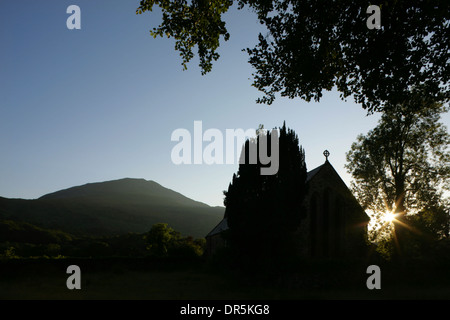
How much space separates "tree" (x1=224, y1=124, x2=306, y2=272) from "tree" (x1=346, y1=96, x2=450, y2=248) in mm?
11920

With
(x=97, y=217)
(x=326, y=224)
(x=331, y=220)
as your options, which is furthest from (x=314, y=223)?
(x=97, y=217)

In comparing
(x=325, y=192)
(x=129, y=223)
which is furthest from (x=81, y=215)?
(x=325, y=192)

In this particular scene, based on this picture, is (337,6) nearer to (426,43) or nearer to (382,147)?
(426,43)

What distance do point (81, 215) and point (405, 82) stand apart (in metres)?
142

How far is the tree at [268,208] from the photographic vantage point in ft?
66.5

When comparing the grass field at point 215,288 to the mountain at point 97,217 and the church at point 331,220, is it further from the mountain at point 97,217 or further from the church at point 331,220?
the mountain at point 97,217

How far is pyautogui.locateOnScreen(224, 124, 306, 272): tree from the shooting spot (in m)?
20.3

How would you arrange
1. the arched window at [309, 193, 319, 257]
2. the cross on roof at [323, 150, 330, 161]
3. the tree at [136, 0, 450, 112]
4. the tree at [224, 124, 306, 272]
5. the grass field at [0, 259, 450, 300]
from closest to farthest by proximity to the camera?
the tree at [136, 0, 450, 112] → the grass field at [0, 259, 450, 300] → the tree at [224, 124, 306, 272] → the arched window at [309, 193, 319, 257] → the cross on roof at [323, 150, 330, 161]

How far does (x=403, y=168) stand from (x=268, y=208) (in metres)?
17.7

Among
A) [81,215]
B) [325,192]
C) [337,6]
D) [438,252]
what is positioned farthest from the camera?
[81,215]

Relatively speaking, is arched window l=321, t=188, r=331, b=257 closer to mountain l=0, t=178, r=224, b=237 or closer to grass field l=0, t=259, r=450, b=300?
grass field l=0, t=259, r=450, b=300

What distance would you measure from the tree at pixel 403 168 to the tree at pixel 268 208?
11.9 meters

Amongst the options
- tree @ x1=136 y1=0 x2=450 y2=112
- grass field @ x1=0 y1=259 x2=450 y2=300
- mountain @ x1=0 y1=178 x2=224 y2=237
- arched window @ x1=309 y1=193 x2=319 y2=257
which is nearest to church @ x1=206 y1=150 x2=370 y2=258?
arched window @ x1=309 y1=193 x2=319 y2=257

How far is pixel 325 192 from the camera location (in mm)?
28531
